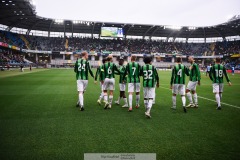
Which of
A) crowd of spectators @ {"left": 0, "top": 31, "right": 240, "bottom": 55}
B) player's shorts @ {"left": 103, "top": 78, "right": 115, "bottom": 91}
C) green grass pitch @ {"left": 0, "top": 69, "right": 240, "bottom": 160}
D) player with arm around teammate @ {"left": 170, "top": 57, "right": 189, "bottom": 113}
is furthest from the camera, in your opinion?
crowd of spectators @ {"left": 0, "top": 31, "right": 240, "bottom": 55}

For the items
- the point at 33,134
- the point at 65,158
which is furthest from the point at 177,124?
the point at 33,134

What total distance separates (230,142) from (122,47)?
65852 millimetres

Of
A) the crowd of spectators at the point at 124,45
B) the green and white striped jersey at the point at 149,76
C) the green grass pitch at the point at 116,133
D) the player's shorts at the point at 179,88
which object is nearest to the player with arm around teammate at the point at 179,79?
the player's shorts at the point at 179,88

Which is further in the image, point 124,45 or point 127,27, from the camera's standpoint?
point 124,45

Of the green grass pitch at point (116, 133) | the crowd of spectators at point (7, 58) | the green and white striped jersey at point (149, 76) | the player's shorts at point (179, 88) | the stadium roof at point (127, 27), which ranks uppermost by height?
the stadium roof at point (127, 27)

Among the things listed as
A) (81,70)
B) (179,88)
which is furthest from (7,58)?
(179,88)

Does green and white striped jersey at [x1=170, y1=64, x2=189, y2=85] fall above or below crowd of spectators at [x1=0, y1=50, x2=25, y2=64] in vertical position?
below

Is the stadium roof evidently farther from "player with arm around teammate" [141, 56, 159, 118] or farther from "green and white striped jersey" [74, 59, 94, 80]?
"player with arm around teammate" [141, 56, 159, 118]

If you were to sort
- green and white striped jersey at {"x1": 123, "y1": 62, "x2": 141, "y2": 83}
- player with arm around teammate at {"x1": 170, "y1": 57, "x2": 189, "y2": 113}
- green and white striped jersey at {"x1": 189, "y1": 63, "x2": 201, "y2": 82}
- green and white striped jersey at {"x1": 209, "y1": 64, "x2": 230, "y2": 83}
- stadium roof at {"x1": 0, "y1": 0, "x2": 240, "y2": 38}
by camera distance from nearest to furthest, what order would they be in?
green and white striped jersey at {"x1": 123, "y1": 62, "x2": 141, "y2": 83} < player with arm around teammate at {"x1": 170, "y1": 57, "x2": 189, "y2": 113} < green and white striped jersey at {"x1": 209, "y1": 64, "x2": 230, "y2": 83} < green and white striped jersey at {"x1": 189, "y1": 63, "x2": 201, "y2": 82} < stadium roof at {"x1": 0, "y1": 0, "x2": 240, "y2": 38}

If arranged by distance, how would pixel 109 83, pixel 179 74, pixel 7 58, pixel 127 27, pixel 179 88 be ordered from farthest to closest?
1. pixel 127 27
2. pixel 7 58
3. pixel 109 83
4. pixel 179 88
5. pixel 179 74

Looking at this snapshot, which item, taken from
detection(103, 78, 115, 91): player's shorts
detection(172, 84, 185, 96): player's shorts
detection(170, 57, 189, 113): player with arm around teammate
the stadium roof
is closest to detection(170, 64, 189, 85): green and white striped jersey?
detection(170, 57, 189, 113): player with arm around teammate

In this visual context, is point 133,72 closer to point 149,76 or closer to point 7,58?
point 149,76

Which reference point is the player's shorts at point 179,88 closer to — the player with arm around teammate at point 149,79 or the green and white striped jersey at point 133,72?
the player with arm around teammate at point 149,79

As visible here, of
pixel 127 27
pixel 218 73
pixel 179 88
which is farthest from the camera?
pixel 127 27
